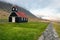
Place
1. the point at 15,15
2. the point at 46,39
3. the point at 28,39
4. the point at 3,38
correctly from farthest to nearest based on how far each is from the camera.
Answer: the point at 15,15
the point at 46,39
the point at 28,39
the point at 3,38

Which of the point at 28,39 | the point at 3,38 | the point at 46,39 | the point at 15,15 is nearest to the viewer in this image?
the point at 3,38

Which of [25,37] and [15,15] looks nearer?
[25,37]

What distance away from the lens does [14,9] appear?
334 ft

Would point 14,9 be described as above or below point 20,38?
above

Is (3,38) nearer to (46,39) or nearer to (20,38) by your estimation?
(20,38)

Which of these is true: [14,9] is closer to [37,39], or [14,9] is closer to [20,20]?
[20,20]

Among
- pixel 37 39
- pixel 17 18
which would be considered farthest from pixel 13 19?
pixel 37 39

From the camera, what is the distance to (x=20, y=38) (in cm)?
3788

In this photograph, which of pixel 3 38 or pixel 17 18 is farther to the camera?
pixel 17 18

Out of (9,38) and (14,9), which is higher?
(14,9)

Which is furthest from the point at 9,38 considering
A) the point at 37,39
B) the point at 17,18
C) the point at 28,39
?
the point at 17,18

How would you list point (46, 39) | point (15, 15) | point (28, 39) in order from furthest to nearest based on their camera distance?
1. point (15, 15)
2. point (46, 39)
3. point (28, 39)

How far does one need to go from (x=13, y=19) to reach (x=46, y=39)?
60.8 metres

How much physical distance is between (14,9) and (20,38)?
64714 mm
